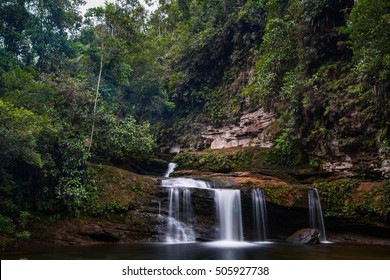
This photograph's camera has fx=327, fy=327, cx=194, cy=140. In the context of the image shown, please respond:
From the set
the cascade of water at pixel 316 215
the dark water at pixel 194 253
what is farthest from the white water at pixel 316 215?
the dark water at pixel 194 253

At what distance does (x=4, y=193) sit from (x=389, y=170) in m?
14.6

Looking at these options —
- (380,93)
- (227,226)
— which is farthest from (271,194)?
(380,93)

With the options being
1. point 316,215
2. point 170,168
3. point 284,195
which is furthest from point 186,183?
point 316,215

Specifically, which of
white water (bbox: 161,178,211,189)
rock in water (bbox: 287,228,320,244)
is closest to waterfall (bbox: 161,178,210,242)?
white water (bbox: 161,178,211,189)

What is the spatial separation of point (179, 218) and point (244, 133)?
1089 centimetres

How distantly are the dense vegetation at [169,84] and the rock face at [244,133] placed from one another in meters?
0.75

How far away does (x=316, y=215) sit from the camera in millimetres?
14078

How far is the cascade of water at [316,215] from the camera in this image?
13.9 m

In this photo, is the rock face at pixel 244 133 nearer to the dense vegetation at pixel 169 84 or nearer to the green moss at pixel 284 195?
the dense vegetation at pixel 169 84

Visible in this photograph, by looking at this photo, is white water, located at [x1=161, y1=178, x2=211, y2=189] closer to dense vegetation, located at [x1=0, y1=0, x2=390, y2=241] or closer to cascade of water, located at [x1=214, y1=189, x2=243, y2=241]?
cascade of water, located at [x1=214, y1=189, x2=243, y2=241]

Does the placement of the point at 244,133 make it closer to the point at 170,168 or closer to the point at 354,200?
the point at 170,168

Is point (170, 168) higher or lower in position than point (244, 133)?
lower

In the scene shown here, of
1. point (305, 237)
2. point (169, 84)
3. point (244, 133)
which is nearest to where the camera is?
point (305, 237)

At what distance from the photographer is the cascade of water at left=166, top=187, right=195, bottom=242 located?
12.9m
